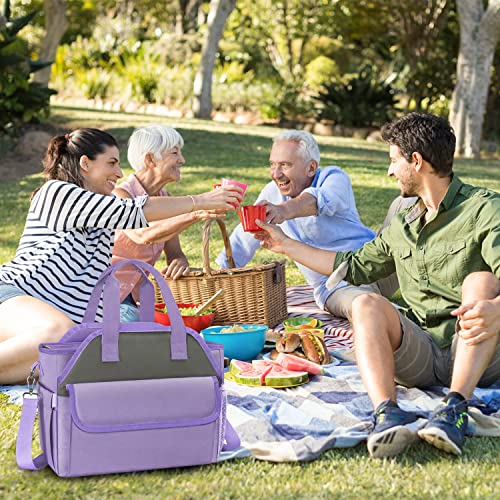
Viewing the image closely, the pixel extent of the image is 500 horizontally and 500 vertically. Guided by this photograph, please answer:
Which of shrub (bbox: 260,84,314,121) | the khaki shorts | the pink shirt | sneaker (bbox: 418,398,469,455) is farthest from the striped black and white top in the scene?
shrub (bbox: 260,84,314,121)

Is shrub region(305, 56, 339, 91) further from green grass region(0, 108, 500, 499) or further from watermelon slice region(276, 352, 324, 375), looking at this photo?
green grass region(0, 108, 500, 499)

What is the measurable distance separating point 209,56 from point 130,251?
43.6 ft

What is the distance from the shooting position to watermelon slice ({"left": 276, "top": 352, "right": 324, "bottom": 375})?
4.26 metres

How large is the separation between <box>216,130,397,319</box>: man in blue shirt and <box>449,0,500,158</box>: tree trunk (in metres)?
10.4

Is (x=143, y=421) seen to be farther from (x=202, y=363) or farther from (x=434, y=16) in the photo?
(x=434, y=16)

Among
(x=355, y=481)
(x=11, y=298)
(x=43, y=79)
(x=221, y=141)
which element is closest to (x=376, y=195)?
(x=221, y=141)

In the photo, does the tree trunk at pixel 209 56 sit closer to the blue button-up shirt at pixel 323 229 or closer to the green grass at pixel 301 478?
the blue button-up shirt at pixel 323 229

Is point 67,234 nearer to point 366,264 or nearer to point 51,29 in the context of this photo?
point 366,264

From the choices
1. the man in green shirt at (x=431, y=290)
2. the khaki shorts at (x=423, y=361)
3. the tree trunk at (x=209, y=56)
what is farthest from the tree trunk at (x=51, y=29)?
the khaki shorts at (x=423, y=361)

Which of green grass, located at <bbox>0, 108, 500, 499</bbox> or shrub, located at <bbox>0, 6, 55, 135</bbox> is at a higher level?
shrub, located at <bbox>0, 6, 55, 135</bbox>

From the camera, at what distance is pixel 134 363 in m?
3.04

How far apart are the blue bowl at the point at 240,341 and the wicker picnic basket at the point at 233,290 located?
452 mm

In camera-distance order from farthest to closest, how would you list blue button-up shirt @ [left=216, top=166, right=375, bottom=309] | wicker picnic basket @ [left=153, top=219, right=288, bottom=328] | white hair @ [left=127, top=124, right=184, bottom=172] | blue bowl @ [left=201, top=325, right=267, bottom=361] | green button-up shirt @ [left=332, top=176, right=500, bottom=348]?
1. blue button-up shirt @ [left=216, top=166, right=375, bottom=309]
2. white hair @ [left=127, top=124, right=184, bottom=172]
3. wicker picnic basket @ [left=153, top=219, right=288, bottom=328]
4. blue bowl @ [left=201, top=325, right=267, bottom=361]
5. green button-up shirt @ [left=332, top=176, right=500, bottom=348]

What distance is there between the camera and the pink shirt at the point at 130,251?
5.11 m
